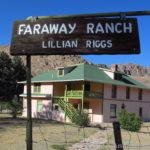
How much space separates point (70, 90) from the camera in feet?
156

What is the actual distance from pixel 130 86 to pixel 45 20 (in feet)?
151

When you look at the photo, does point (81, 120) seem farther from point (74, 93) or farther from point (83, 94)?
point (74, 93)

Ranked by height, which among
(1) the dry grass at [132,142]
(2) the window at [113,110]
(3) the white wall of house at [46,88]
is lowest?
(1) the dry grass at [132,142]

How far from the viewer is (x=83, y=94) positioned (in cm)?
4325

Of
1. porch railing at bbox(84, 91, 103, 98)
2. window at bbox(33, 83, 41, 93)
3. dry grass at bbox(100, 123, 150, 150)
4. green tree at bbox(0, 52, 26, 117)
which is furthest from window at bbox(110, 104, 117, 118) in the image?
dry grass at bbox(100, 123, 150, 150)

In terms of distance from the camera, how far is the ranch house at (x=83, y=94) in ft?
148

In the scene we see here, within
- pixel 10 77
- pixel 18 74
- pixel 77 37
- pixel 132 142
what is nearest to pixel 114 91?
pixel 10 77

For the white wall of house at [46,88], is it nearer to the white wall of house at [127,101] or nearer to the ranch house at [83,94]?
the ranch house at [83,94]

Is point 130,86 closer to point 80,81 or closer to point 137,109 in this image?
point 137,109

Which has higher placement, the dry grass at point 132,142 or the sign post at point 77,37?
the sign post at point 77,37

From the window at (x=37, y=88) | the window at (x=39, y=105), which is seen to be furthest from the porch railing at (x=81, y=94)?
the window at (x=37, y=88)

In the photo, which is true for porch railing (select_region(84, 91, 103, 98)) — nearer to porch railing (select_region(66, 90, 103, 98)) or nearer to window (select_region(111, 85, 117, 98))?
porch railing (select_region(66, 90, 103, 98))

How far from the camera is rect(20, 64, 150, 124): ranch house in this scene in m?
45.0

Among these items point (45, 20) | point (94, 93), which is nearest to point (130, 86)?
point (94, 93)
